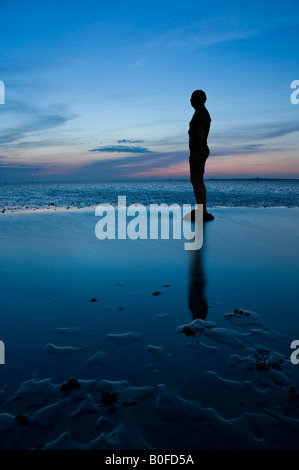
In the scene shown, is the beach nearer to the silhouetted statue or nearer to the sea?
the silhouetted statue

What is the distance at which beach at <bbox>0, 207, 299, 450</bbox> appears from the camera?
2.92 metres

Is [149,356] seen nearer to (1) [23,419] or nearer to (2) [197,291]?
(1) [23,419]

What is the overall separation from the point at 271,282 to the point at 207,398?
4.59 m

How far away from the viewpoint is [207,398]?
333 centimetres

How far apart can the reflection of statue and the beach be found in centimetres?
3

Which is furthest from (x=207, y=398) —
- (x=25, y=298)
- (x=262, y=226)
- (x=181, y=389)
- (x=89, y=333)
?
(x=262, y=226)

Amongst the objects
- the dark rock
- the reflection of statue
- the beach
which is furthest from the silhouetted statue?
the dark rock

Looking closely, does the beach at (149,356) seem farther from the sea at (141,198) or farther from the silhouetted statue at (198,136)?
the sea at (141,198)

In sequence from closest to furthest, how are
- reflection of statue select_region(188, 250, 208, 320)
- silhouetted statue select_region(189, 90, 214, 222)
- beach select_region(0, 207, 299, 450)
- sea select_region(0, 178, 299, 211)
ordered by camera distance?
beach select_region(0, 207, 299, 450), reflection of statue select_region(188, 250, 208, 320), silhouetted statue select_region(189, 90, 214, 222), sea select_region(0, 178, 299, 211)

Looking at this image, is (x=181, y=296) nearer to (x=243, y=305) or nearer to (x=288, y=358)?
(x=243, y=305)

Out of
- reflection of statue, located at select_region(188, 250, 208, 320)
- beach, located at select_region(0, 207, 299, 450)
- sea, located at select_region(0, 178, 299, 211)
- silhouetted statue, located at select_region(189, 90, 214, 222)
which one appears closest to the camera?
beach, located at select_region(0, 207, 299, 450)

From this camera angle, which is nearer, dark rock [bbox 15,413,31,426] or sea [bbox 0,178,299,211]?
dark rock [bbox 15,413,31,426]

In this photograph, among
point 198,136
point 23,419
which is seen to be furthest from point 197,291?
point 198,136

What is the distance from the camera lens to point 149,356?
4.15 metres
